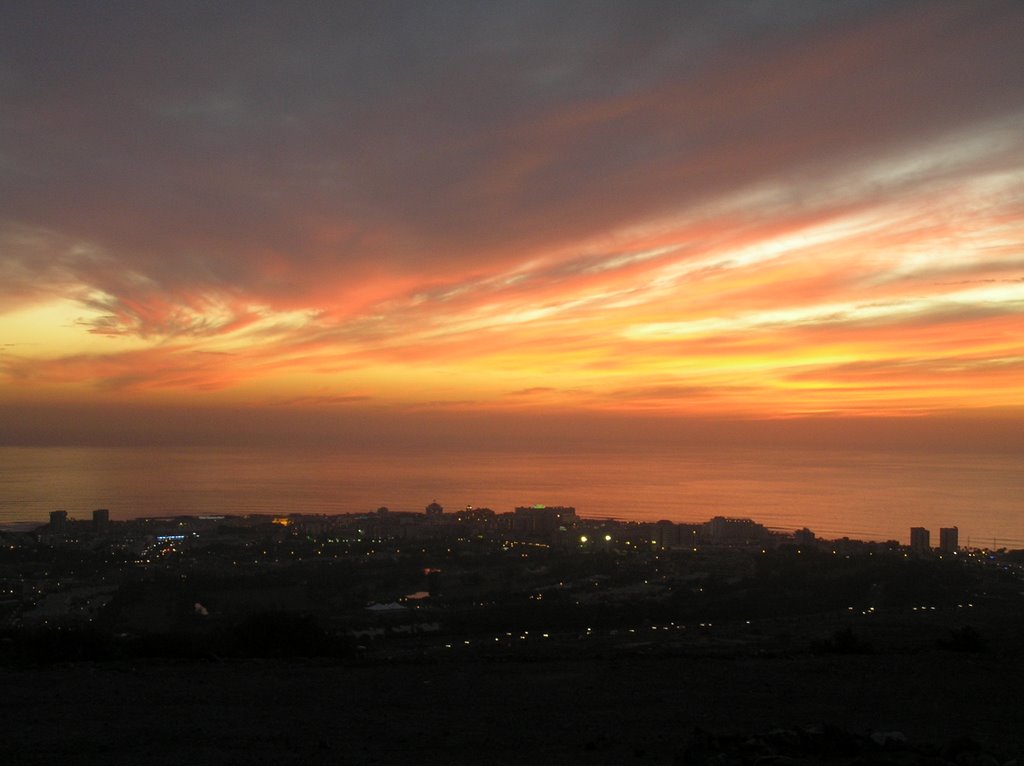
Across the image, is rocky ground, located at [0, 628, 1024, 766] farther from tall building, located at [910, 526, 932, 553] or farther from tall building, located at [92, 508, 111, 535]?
tall building, located at [92, 508, 111, 535]

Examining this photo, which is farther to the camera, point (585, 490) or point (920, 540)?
point (585, 490)

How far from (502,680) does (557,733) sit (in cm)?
197

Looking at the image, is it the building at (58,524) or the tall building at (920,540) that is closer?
the tall building at (920,540)

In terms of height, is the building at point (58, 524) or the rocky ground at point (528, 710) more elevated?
the rocky ground at point (528, 710)

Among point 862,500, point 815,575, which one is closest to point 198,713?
point 815,575

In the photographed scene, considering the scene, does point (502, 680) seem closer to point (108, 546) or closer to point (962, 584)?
point (962, 584)

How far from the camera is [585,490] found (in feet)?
285

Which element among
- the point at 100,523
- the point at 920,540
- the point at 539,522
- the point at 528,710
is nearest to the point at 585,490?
the point at 539,522

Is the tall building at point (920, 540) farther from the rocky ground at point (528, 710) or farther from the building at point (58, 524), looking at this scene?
the building at point (58, 524)

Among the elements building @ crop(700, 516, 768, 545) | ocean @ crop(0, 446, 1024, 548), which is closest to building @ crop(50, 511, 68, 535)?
ocean @ crop(0, 446, 1024, 548)

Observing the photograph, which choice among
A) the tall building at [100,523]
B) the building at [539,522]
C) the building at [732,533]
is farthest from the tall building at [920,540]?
the tall building at [100,523]

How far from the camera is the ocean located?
195 feet

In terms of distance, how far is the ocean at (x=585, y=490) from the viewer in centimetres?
5956

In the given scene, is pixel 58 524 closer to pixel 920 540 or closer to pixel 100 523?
pixel 100 523
